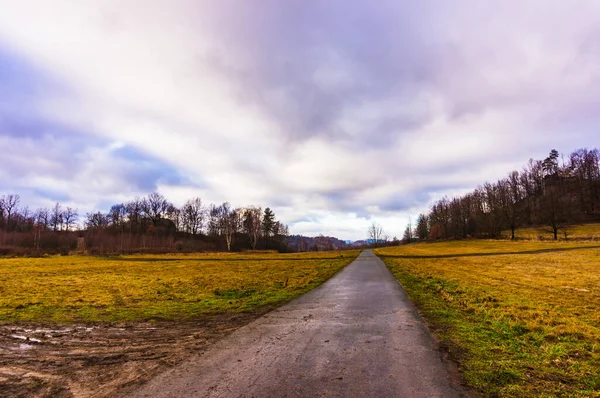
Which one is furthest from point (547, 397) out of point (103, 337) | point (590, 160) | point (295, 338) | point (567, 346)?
point (590, 160)

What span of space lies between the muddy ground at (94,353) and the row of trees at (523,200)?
313 feet

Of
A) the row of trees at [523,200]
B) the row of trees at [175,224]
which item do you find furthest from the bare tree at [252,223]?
the row of trees at [523,200]

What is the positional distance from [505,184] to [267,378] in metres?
122

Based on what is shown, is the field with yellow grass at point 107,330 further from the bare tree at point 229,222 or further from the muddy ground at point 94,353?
the bare tree at point 229,222

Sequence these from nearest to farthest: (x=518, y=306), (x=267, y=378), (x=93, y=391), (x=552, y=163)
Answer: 1. (x=93, y=391)
2. (x=267, y=378)
3. (x=518, y=306)
4. (x=552, y=163)

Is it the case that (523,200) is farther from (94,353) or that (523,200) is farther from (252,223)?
(94,353)

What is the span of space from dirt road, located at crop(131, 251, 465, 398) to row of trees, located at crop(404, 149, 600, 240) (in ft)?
305

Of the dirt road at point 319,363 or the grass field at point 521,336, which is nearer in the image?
the dirt road at point 319,363

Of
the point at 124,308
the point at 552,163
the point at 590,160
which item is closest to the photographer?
the point at 124,308

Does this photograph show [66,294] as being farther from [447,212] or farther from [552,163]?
[552,163]

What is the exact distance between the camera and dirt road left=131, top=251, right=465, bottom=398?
4105 millimetres

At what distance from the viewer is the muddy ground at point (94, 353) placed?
4.35 meters

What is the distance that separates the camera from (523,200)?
10375cm

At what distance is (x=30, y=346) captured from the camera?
6.39 metres
